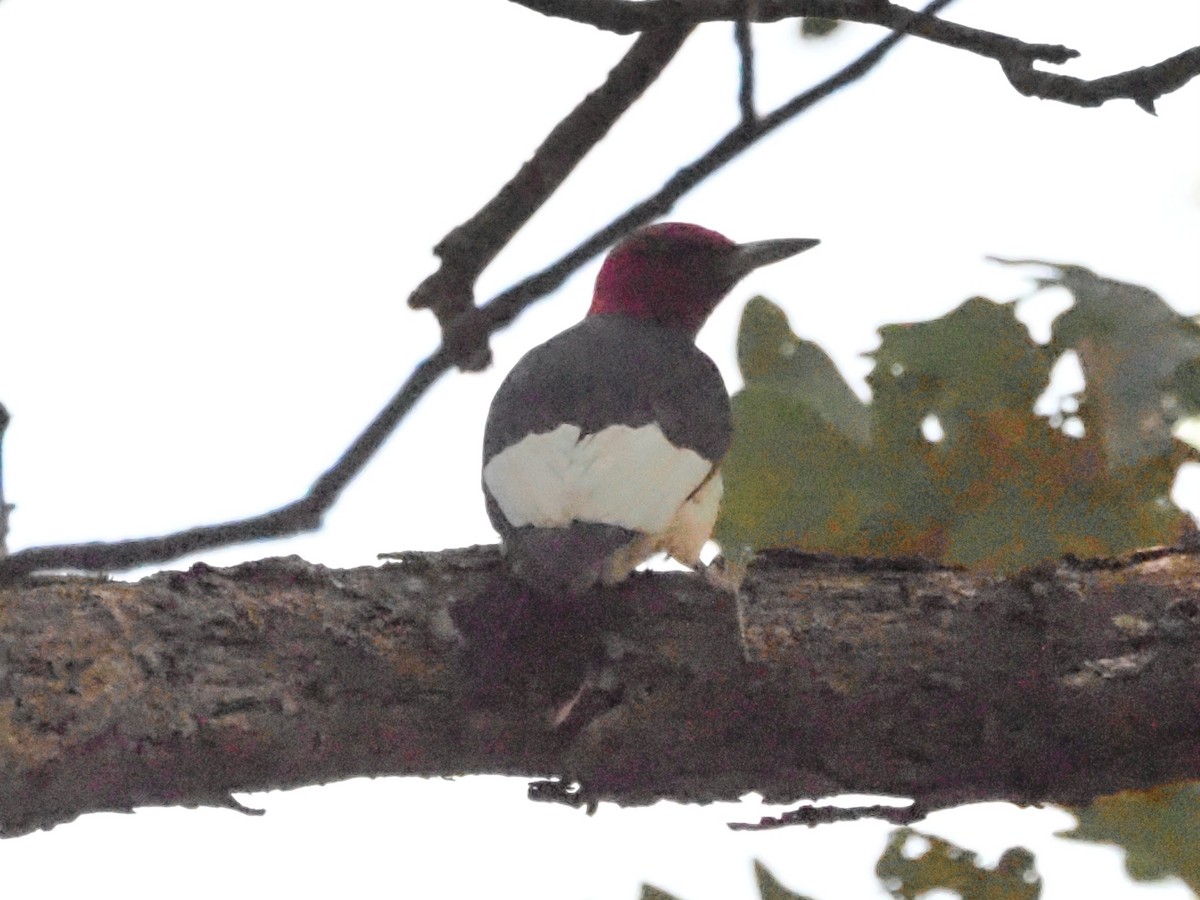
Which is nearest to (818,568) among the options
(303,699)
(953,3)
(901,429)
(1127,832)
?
(901,429)

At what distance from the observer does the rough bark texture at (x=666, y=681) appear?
261 centimetres

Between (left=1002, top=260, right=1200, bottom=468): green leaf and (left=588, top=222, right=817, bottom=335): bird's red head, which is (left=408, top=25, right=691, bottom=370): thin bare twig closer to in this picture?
(left=1002, top=260, right=1200, bottom=468): green leaf

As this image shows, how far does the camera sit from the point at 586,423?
11.9ft

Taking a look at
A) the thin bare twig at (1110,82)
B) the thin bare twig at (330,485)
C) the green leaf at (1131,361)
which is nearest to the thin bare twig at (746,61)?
the thin bare twig at (330,485)

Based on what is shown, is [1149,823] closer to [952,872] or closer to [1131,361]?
[952,872]

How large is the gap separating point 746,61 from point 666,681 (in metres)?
1.21

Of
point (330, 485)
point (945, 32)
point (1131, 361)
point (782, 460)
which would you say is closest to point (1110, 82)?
point (945, 32)

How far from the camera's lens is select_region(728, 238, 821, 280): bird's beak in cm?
489

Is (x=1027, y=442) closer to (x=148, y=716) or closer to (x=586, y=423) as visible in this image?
(x=586, y=423)

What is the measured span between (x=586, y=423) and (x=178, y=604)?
1.21 meters

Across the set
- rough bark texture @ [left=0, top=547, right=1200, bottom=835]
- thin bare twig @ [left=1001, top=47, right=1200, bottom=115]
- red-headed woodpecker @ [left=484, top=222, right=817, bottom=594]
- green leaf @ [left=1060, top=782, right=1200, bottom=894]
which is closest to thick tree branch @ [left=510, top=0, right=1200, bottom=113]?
Answer: thin bare twig @ [left=1001, top=47, right=1200, bottom=115]

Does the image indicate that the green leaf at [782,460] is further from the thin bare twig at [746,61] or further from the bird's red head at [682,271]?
the bird's red head at [682,271]

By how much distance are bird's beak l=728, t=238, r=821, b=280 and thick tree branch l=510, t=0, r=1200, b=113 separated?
94.9 inches

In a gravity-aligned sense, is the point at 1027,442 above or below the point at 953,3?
below
